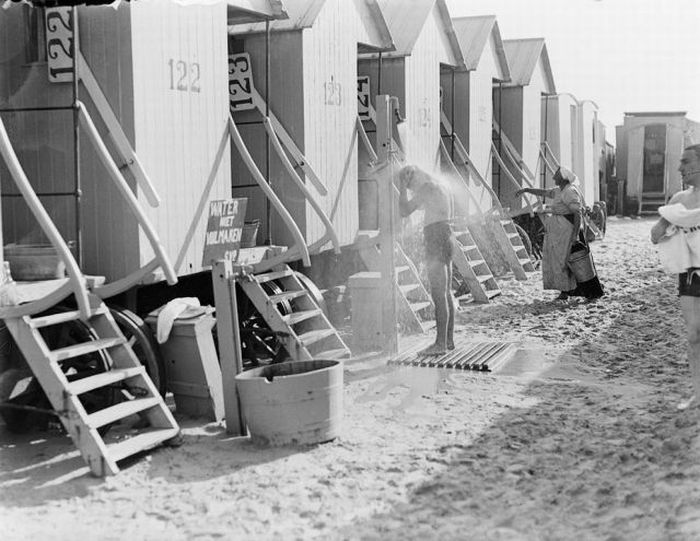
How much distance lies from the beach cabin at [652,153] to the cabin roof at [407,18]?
19485mm

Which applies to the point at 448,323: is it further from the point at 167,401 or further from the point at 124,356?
the point at 124,356

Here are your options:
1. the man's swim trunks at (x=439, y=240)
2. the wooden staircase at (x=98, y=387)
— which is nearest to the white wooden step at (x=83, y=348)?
the wooden staircase at (x=98, y=387)

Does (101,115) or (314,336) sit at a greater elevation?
(101,115)

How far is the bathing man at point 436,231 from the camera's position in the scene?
30.5 feet

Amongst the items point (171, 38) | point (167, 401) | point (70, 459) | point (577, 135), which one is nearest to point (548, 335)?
point (167, 401)

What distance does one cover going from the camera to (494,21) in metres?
16.9

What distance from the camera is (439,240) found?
9281 mm

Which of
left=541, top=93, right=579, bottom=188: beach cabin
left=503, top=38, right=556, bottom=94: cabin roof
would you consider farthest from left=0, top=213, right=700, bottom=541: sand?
left=541, top=93, right=579, bottom=188: beach cabin

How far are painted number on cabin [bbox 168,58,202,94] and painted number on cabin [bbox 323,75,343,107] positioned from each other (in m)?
2.56

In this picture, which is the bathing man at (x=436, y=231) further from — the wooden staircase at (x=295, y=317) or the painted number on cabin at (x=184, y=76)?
the painted number on cabin at (x=184, y=76)

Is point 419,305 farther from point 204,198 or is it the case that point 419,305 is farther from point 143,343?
point 143,343

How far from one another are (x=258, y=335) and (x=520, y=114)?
442 inches

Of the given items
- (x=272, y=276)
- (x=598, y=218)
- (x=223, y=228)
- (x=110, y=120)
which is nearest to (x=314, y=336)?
(x=272, y=276)

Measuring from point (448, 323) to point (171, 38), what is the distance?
3806 mm
